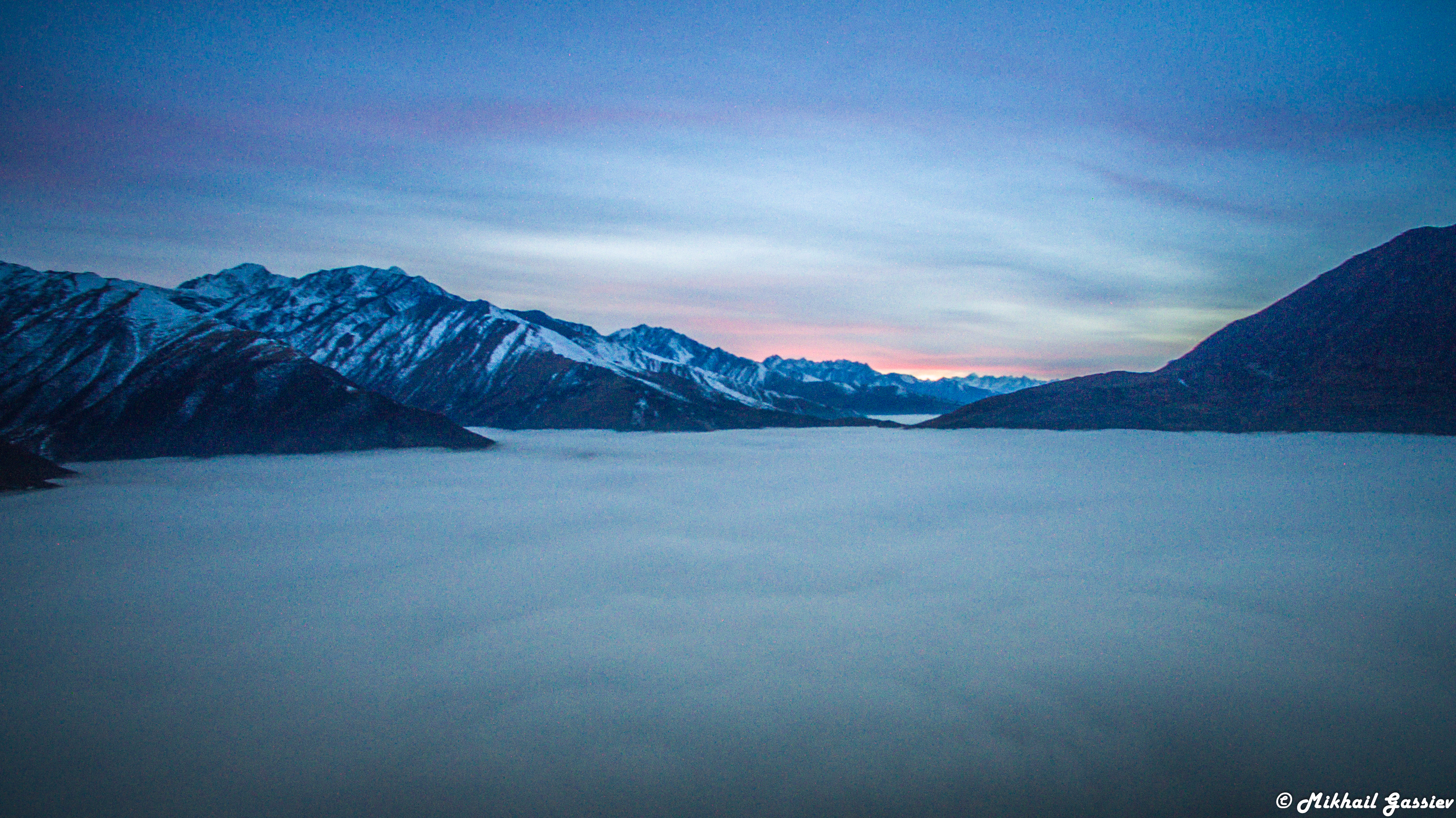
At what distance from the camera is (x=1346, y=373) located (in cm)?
16800

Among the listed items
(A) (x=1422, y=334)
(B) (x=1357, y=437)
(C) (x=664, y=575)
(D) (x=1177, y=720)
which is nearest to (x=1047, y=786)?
(D) (x=1177, y=720)

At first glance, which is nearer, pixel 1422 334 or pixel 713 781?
pixel 713 781

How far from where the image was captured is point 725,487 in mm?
91750

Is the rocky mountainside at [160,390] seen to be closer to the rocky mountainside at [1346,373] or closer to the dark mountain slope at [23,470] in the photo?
the dark mountain slope at [23,470]

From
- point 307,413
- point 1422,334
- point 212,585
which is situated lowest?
point 212,585

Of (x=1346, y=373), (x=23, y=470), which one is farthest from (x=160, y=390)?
(x=1346, y=373)

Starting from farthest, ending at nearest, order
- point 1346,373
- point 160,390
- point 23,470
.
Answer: point 1346,373 < point 160,390 < point 23,470

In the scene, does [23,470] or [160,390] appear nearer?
[23,470]

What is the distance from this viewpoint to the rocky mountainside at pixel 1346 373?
153500mm

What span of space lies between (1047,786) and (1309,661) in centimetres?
1779

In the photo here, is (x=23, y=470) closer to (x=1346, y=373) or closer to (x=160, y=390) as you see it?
(x=160, y=390)

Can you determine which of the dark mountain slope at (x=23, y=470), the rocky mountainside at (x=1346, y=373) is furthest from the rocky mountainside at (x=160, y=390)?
the rocky mountainside at (x=1346, y=373)

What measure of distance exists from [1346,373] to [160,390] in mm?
264233

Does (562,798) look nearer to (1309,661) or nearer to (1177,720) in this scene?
(1177,720)
